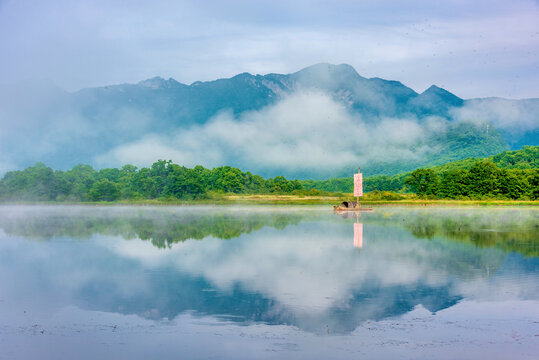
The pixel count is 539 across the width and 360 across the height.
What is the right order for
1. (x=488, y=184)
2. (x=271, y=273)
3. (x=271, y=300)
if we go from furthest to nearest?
(x=488, y=184)
(x=271, y=273)
(x=271, y=300)

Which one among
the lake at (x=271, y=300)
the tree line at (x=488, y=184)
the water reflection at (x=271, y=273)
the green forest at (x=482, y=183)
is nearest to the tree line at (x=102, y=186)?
the green forest at (x=482, y=183)

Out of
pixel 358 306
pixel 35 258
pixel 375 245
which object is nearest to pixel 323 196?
pixel 375 245

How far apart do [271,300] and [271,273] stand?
18.5 feet

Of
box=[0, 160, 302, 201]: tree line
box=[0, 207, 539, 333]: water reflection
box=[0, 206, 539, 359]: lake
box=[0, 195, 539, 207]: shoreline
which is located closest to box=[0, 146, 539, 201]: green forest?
box=[0, 160, 302, 201]: tree line

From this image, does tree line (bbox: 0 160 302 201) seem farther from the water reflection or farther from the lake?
the lake

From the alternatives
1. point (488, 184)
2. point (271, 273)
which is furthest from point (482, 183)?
point (271, 273)

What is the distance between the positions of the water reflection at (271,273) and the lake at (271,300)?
84 millimetres

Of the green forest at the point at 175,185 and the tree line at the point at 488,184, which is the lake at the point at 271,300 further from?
the tree line at the point at 488,184

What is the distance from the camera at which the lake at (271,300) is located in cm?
1441

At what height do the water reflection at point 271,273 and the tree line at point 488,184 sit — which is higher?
the tree line at point 488,184

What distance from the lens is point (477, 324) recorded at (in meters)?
16.4

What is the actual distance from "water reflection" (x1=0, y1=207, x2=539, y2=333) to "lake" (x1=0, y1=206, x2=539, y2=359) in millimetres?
84

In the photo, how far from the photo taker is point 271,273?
24906 mm

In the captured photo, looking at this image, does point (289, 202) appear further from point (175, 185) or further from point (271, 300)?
point (271, 300)
